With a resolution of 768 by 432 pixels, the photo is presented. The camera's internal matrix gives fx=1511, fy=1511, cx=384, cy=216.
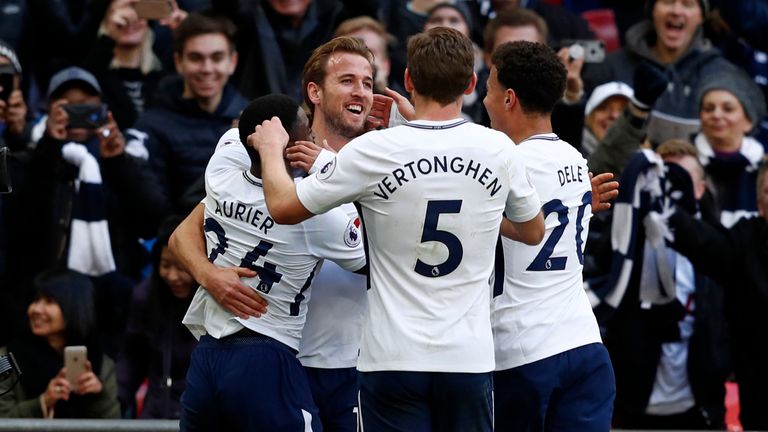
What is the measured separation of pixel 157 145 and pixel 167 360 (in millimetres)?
1651

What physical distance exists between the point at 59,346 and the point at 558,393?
354 centimetres

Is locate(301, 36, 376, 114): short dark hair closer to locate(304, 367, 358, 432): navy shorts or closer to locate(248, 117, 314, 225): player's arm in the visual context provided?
locate(248, 117, 314, 225): player's arm

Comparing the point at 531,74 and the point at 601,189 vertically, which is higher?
the point at 531,74

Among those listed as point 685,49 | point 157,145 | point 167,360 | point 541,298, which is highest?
point 685,49

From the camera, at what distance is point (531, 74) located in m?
6.56

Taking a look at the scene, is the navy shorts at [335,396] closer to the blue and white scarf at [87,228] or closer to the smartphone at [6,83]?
the blue and white scarf at [87,228]

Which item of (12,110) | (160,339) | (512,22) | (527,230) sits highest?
(512,22)

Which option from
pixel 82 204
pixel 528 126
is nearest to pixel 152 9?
pixel 82 204

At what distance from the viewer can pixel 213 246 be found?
667 centimetres

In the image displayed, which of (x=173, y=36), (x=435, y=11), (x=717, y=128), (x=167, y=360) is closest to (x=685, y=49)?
(x=717, y=128)

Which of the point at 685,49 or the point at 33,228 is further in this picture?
the point at 685,49

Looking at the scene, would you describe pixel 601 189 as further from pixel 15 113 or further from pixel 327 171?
pixel 15 113

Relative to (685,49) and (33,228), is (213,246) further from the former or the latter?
(685,49)

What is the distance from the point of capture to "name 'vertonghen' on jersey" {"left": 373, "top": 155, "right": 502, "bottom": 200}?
19.3 ft
